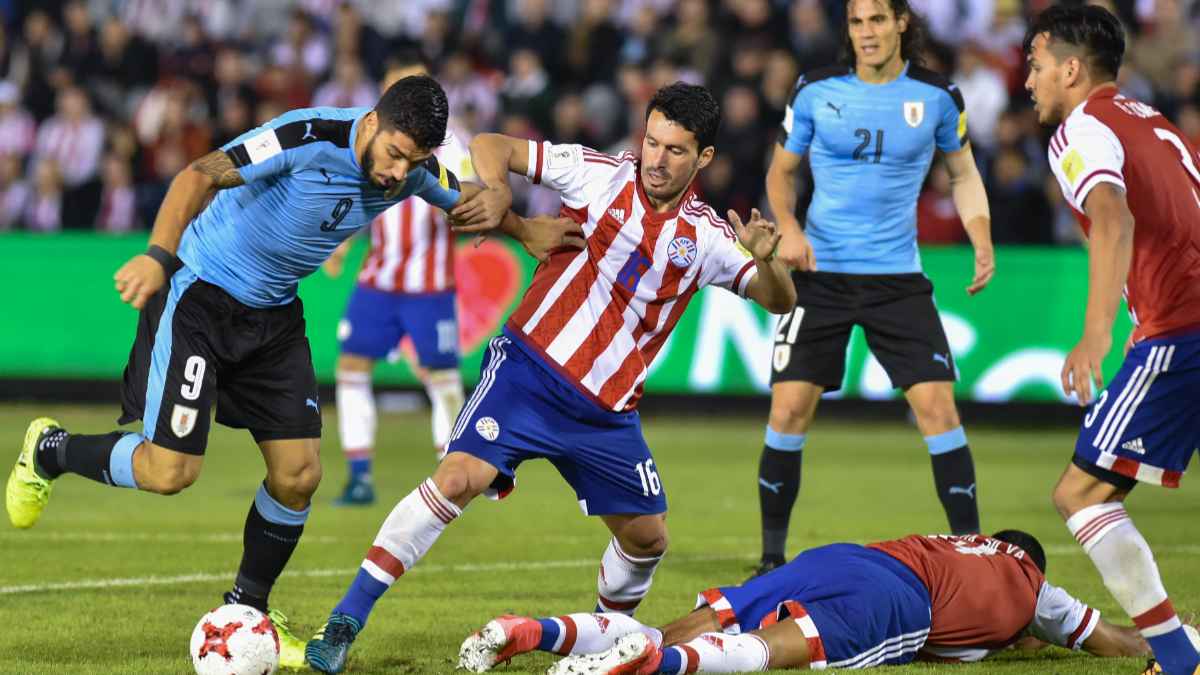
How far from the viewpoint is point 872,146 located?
844 centimetres

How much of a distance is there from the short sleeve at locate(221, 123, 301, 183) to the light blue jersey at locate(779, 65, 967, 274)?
10.2 ft

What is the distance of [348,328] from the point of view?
11273 millimetres

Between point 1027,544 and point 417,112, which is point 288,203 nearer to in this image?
point 417,112

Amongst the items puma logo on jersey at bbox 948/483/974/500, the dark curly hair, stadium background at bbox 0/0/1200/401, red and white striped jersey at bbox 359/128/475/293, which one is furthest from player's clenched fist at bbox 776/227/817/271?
stadium background at bbox 0/0/1200/401

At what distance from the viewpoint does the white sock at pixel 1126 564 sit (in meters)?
5.66

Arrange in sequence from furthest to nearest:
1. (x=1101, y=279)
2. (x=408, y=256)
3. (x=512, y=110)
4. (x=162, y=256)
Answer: (x=512, y=110) → (x=408, y=256) → (x=162, y=256) → (x=1101, y=279)

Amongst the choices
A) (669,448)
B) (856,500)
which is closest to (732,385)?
(669,448)

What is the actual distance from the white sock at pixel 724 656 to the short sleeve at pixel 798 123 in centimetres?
341

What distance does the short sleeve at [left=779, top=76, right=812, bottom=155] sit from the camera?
8.53 meters

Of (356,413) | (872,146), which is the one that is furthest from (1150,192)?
(356,413)

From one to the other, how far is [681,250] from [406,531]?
4.59 feet

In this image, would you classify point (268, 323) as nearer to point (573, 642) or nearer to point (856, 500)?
point (573, 642)

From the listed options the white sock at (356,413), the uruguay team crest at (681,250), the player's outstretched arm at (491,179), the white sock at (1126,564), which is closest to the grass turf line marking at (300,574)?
the white sock at (356,413)

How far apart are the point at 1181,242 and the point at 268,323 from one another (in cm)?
327
